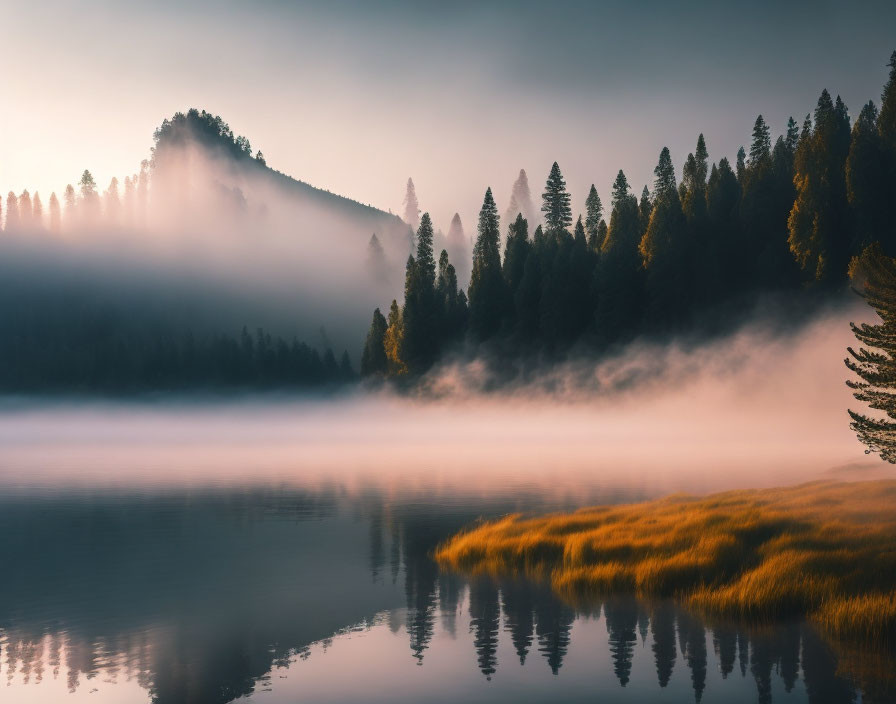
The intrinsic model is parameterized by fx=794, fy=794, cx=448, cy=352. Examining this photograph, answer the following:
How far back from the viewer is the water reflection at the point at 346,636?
17.1 meters

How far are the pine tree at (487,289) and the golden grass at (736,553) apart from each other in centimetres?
10578

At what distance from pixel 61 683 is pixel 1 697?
1213mm

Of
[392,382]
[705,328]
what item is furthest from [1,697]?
[392,382]

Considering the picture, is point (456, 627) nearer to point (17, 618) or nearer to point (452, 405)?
point (17, 618)

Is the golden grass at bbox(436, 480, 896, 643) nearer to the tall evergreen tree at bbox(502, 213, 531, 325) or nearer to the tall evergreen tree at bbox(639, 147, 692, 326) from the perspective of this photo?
the tall evergreen tree at bbox(639, 147, 692, 326)

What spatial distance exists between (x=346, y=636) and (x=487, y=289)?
123676mm

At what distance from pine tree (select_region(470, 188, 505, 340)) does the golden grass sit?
106 metres

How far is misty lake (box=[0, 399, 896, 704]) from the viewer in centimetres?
1725

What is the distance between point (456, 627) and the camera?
70.7 feet

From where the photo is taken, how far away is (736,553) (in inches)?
993

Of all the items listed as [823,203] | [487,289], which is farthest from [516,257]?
[823,203]

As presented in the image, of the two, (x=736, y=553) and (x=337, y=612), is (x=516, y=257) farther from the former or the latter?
(x=337, y=612)

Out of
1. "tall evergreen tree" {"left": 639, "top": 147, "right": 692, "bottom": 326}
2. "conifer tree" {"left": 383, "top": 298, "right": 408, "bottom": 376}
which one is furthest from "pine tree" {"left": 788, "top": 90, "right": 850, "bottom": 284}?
"conifer tree" {"left": 383, "top": 298, "right": 408, "bottom": 376}

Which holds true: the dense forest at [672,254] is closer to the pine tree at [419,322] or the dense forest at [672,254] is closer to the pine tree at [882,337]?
the pine tree at [419,322]
